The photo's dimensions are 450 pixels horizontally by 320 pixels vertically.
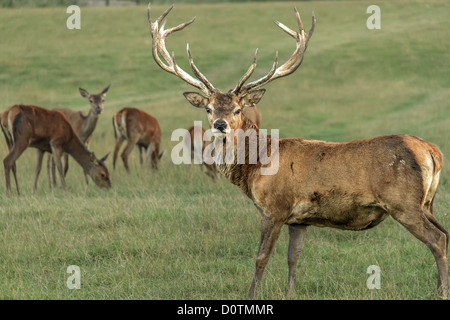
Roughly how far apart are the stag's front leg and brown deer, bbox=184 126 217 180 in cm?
658

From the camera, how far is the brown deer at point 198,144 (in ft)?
41.8

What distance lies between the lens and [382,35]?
3784 cm

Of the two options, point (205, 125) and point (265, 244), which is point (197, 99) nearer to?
point (265, 244)

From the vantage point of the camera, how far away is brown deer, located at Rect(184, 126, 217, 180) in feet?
41.8

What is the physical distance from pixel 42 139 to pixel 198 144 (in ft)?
10.5

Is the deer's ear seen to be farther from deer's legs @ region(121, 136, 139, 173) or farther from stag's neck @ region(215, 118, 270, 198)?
deer's legs @ region(121, 136, 139, 173)

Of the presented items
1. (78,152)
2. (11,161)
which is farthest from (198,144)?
(11,161)

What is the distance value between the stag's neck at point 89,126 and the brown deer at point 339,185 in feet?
31.5

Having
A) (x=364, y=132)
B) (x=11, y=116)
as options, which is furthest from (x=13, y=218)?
(x=364, y=132)

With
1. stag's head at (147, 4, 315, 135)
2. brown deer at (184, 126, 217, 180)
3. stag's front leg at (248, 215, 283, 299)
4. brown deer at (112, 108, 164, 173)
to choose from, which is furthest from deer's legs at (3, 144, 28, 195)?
stag's front leg at (248, 215, 283, 299)

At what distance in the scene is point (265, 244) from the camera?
6.09 metres

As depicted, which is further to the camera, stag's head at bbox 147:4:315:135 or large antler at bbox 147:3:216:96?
large antler at bbox 147:3:216:96
